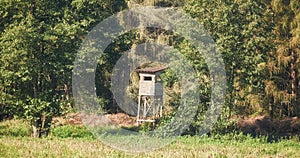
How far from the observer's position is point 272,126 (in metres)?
31.6

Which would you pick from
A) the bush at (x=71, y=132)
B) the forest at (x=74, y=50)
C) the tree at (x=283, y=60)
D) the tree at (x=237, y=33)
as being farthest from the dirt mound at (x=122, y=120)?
the tree at (x=237, y=33)

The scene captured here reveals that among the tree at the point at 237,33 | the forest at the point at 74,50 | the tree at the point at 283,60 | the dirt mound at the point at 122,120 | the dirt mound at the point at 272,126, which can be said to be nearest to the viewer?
the forest at the point at 74,50

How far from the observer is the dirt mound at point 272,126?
30.7m

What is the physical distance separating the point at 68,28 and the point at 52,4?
164cm

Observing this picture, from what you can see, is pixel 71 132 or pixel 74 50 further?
pixel 71 132

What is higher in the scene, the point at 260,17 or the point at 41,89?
the point at 260,17

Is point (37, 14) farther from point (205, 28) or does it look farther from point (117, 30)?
point (205, 28)

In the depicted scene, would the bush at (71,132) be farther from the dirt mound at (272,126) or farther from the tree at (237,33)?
the dirt mound at (272,126)

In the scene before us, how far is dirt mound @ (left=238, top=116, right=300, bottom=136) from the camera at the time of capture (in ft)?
101

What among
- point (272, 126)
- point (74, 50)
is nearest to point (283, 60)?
point (272, 126)

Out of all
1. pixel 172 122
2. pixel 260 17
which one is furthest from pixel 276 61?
pixel 172 122

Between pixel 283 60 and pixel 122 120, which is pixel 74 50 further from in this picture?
pixel 283 60

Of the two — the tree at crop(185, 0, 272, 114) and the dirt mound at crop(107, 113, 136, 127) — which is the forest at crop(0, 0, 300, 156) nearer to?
the tree at crop(185, 0, 272, 114)

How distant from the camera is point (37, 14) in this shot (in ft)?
69.5
